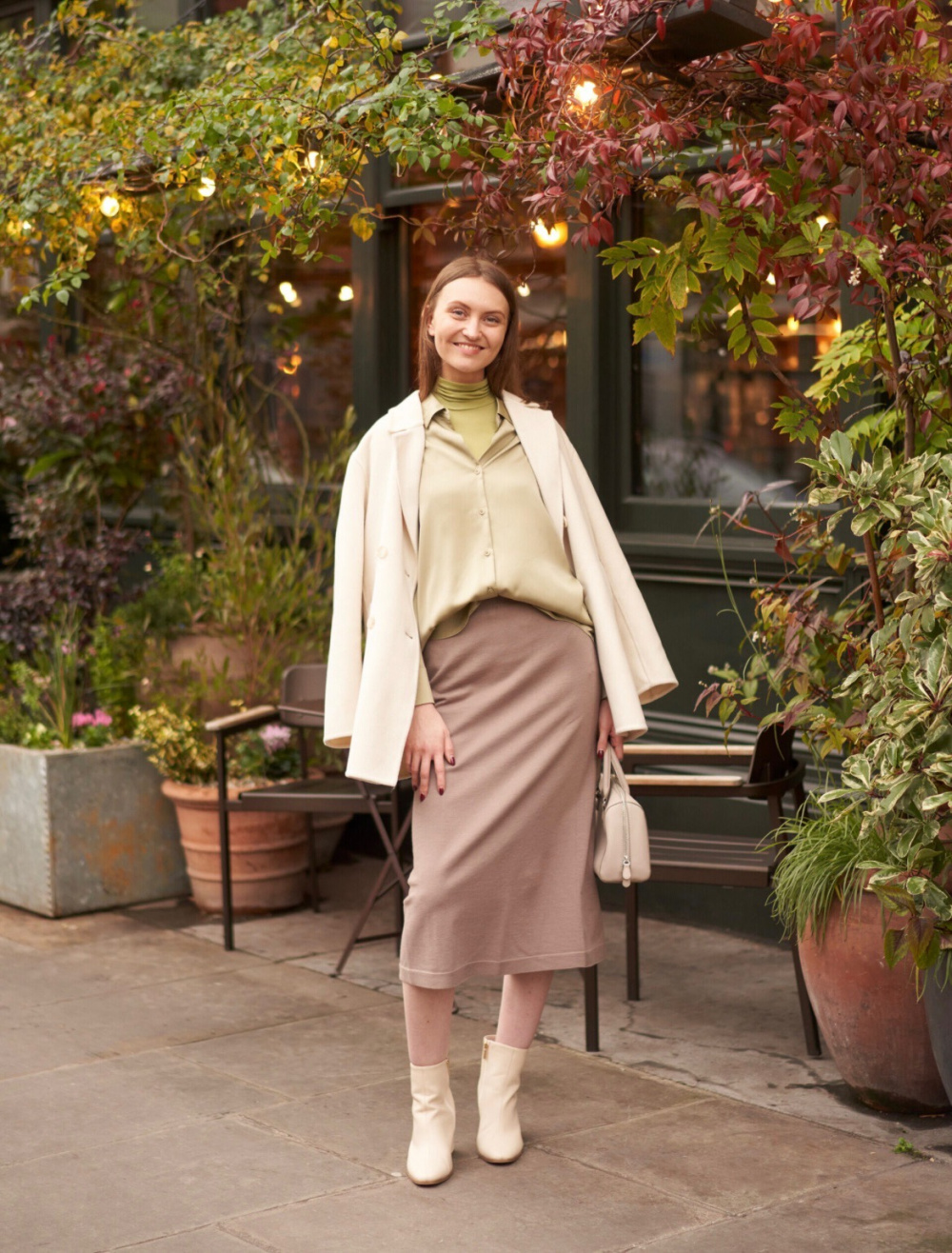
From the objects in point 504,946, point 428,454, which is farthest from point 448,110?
point 504,946

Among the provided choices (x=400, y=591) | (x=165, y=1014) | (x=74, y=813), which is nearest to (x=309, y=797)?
(x=165, y=1014)

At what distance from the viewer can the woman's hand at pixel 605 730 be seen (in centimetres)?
385

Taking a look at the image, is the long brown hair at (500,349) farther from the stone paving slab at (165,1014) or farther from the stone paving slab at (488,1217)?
the stone paving slab at (165,1014)

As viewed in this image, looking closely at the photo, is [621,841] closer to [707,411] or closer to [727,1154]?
[727,1154]

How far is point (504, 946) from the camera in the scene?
12.3ft

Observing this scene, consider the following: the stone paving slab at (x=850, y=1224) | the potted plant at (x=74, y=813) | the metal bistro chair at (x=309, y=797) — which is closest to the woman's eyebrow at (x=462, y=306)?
the metal bistro chair at (x=309, y=797)

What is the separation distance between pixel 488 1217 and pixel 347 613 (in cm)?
137

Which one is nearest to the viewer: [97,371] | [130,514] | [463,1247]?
[463,1247]

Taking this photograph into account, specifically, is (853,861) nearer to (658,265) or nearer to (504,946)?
(504,946)

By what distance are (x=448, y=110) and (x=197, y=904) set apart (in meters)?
3.35

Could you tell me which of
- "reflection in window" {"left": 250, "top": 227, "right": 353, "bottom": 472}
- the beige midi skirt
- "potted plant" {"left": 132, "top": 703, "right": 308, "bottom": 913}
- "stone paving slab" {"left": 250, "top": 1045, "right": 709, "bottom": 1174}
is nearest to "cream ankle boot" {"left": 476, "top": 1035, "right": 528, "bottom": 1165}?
"stone paving slab" {"left": 250, "top": 1045, "right": 709, "bottom": 1174}

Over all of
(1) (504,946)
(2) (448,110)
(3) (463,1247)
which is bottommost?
(3) (463,1247)

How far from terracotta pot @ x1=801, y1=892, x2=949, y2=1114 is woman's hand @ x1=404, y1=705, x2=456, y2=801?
1.13 metres

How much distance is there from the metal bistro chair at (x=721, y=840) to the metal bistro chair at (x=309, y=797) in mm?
821
